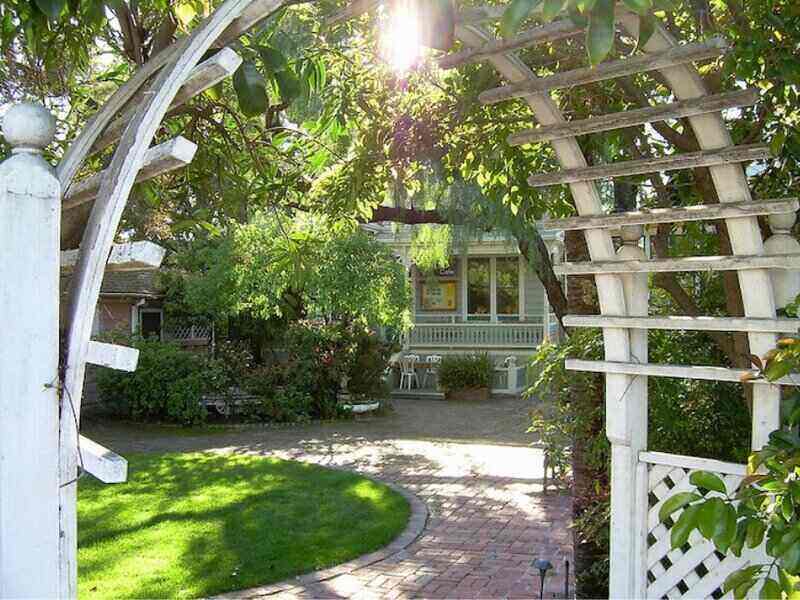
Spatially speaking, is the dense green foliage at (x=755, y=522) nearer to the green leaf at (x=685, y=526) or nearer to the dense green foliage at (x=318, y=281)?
the green leaf at (x=685, y=526)

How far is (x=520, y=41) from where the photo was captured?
112 inches

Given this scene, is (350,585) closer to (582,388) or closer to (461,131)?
(582,388)

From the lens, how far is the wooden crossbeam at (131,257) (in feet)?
6.24

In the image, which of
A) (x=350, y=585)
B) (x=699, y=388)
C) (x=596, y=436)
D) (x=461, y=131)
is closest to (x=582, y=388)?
(x=596, y=436)

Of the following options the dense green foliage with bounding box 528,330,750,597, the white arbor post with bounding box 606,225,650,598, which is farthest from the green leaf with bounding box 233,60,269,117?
the dense green foliage with bounding box 528,330,750,597

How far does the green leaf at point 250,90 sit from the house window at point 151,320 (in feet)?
60.1

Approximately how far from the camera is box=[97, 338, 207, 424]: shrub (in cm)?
1464

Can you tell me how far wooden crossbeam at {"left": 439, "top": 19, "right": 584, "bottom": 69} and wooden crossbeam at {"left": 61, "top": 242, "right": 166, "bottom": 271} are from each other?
59.4 inches

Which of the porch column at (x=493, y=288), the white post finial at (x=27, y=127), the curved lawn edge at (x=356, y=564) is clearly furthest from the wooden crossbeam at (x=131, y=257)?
the porch column at (x=493, y=288)

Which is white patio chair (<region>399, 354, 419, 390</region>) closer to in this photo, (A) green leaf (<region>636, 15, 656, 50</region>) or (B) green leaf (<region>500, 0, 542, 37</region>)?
(A) green leaf (<region>636, 15, 656, 50</region>)

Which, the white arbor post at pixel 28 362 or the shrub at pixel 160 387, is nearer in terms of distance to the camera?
the white arbor post at pixel 28 362

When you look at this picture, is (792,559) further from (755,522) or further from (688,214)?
(688,214)

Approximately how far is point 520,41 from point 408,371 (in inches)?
742

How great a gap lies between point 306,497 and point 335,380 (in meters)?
7.33
